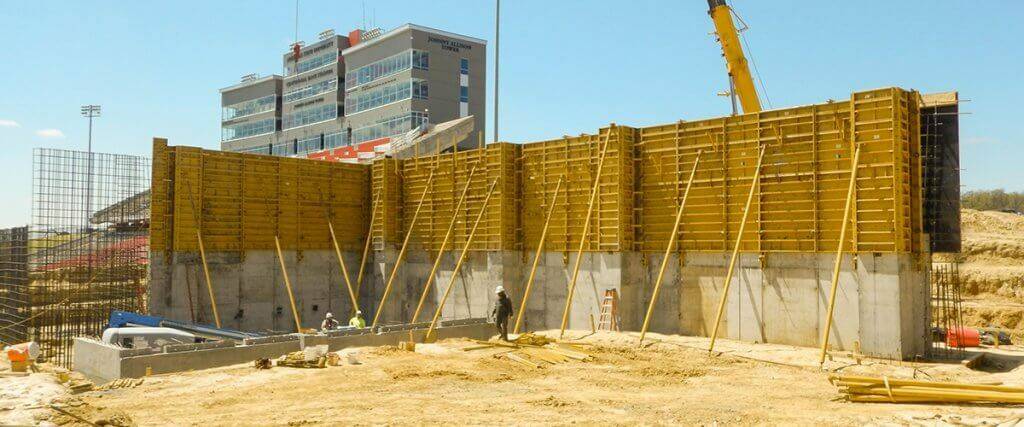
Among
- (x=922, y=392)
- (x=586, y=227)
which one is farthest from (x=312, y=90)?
(x=922, y=392)

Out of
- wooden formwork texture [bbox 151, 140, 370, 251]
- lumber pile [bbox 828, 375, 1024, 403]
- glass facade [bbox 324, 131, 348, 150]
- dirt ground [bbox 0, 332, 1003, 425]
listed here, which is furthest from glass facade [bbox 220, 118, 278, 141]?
lumber pile [bbox 828, 375, 1024, 403]

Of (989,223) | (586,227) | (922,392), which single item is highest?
(989,223)

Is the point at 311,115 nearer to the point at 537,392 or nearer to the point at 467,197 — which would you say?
the point at 467,197

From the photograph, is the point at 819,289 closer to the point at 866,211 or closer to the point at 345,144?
the point at 866,211

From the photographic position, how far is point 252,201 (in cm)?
2992

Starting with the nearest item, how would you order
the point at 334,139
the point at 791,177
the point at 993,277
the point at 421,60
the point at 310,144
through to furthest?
the point at 791,177
the point at 993,277
the point at 421,60
the point at 334,139
the point at 310,144

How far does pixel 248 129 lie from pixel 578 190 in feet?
207

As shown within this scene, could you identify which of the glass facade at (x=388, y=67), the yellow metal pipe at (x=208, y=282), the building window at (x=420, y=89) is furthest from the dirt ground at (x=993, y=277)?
the glass facade at (x=388, y=67)

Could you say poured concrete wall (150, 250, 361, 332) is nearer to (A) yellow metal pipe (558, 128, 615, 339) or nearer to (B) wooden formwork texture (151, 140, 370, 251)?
(B) wooden formwork texture (151, 140, 370, 251)

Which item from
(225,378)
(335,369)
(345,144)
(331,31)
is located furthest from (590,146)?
(331,31)

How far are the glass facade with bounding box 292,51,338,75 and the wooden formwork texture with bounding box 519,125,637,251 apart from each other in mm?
45873

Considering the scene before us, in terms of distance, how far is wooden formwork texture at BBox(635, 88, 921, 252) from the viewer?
19.1 meters

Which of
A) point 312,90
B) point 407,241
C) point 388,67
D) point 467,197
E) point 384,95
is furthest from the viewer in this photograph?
point 312,90

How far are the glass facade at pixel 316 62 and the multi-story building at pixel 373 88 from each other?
97 mm
